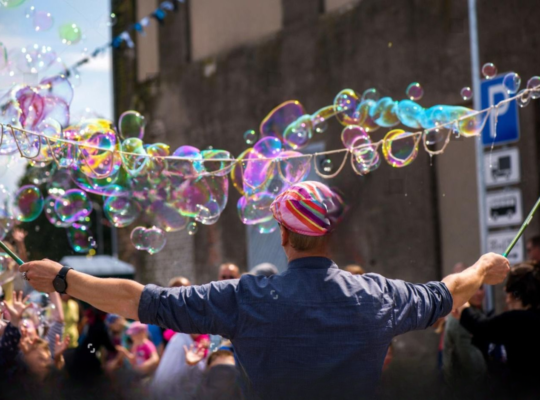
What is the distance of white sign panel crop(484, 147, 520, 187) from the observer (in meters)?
8.02

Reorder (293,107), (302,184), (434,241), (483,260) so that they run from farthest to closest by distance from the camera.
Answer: (434,241)
(293,107)
(483,260)
(302,184)

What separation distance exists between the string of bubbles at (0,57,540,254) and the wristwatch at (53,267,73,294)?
2.07m

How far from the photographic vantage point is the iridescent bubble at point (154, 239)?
521cm

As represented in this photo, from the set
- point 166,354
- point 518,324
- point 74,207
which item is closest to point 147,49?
point 74,207

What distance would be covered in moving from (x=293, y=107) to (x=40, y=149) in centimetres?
247

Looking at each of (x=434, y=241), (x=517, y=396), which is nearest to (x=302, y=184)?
(x=517, y=396)

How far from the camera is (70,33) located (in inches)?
221

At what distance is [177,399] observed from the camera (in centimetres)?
237

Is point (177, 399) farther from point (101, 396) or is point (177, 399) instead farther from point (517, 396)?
point (517, 396)

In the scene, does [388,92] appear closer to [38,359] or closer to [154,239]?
[154,239]

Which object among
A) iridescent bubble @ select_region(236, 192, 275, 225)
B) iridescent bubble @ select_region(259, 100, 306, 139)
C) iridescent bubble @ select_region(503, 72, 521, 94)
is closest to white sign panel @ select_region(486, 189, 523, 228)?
iridescent bubble @ select_region(259, 100, 306, 139)

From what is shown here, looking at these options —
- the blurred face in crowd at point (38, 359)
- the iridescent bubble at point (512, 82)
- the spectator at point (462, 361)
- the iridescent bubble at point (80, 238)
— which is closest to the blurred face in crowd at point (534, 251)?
the spectator at point (462, 361)

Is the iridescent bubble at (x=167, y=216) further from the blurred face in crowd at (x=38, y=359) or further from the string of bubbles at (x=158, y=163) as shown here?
the blurred face in crowd at (x=38, y=359)

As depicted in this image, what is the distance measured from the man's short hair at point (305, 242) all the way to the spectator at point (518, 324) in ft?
4.16
